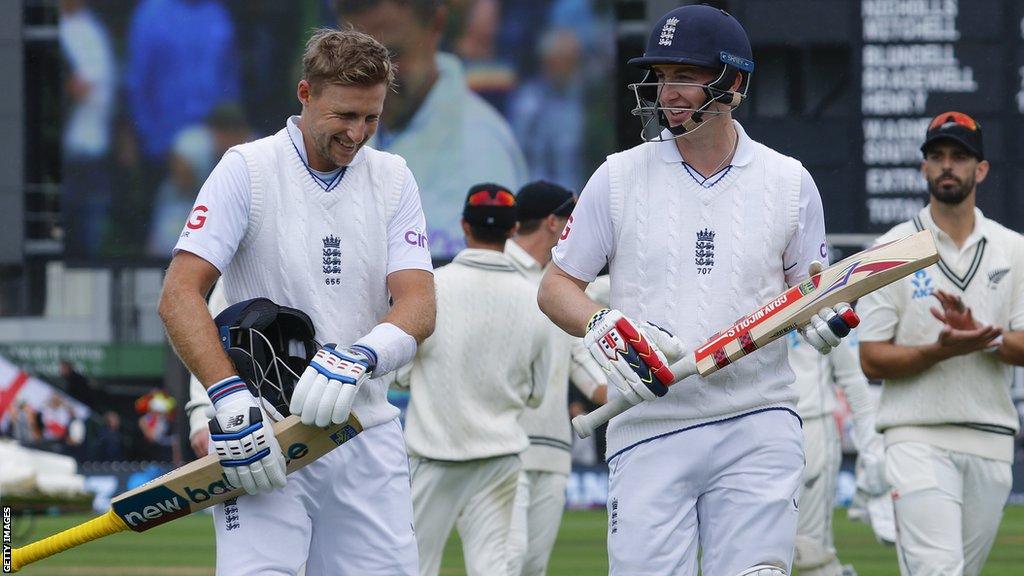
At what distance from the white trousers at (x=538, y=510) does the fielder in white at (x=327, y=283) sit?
11.1 ft

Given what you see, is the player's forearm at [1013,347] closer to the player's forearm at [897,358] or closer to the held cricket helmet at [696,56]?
the player's forearm at [897,358]

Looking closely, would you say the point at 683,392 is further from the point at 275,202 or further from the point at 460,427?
the point at 460,427

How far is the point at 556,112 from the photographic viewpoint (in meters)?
20.0

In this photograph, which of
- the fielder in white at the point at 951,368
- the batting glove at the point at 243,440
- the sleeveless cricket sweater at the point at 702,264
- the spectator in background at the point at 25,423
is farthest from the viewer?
the spectator in background at the point at 25,423

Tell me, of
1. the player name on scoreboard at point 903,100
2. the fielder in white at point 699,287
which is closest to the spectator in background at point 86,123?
the player name on scoreboard at point 903,100

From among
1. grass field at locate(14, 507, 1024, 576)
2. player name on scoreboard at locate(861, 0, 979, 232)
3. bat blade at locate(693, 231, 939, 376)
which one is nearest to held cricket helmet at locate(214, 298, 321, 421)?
bat blade at locate(693, 231, 939, 376)

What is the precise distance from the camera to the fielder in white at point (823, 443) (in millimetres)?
9328

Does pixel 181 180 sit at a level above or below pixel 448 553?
above

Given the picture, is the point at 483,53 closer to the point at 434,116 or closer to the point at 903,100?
the point at 434,116

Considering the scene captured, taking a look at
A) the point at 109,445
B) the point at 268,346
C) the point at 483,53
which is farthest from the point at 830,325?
the point at 109,445

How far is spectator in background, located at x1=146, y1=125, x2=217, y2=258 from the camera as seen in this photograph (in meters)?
20.4

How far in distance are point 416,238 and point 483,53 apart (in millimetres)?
14984

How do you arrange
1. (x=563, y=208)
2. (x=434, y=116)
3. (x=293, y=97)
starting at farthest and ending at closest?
(x=434, y=116), (x=293, y=97), (x=563, y=208)

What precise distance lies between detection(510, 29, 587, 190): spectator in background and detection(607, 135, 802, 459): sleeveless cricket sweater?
47.8 feet
